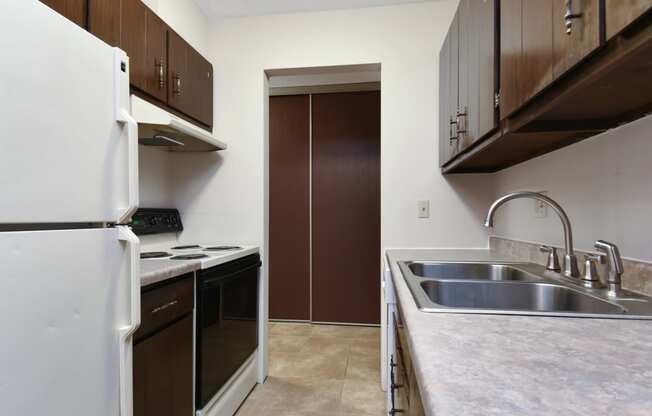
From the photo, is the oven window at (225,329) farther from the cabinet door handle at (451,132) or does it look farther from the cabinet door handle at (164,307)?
the cabinet door handle at (451,132)

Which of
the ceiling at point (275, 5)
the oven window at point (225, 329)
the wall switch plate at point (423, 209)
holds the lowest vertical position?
the oven window at point (225, 329)

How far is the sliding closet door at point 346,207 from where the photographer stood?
347 centimetres

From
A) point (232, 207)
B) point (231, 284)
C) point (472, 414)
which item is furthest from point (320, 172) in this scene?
point (472, 414)

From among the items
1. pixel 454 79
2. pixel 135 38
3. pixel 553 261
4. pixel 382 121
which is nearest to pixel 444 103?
pixel 454 79

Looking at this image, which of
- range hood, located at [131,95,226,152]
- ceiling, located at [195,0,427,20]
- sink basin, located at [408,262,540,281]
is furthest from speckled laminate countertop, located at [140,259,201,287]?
ceiling, located at [195,0,427,20]

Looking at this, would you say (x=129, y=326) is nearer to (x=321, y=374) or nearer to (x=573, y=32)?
(x=573, y=32)

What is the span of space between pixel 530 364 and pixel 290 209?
315 cm

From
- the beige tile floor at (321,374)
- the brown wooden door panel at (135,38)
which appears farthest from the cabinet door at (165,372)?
the brown wooden door panel at (135,38)

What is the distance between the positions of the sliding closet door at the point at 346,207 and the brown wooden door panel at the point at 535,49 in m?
2.52

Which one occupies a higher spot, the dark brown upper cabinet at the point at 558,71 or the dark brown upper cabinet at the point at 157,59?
the dark brown upper cabinet at the point at 157,59

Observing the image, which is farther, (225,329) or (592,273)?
(225,329)

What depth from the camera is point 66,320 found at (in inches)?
33.2

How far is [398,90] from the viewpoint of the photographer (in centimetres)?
231

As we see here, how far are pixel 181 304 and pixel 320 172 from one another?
90.2 inches
